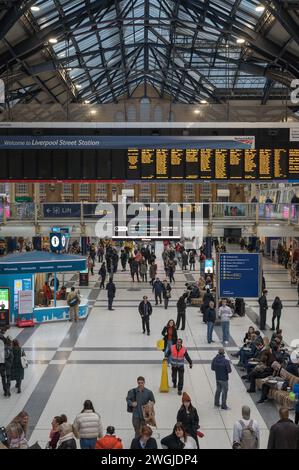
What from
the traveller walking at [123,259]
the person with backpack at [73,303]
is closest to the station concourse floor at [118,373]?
the person with backpack at [73,303]

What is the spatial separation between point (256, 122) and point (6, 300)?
1153cm

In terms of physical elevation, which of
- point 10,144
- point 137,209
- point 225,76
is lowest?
point 137,209

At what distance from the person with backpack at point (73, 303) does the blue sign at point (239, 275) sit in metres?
5.00

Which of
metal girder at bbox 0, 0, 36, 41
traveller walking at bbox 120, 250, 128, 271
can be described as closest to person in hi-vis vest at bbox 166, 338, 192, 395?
metal girder at bbox 0, 0, 36, 41

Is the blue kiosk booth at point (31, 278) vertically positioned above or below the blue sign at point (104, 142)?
below

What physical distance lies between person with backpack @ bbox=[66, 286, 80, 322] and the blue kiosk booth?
245 millimetres

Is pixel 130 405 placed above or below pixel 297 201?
below

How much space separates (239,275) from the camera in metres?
18.7

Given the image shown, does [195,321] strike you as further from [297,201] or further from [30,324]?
[297,201]

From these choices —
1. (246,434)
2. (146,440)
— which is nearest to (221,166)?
(246,434)

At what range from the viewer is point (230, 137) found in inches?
952

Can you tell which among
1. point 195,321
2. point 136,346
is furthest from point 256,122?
point 136,346

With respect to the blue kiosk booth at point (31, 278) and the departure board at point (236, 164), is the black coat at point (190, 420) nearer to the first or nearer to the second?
the blue kiosk booth at point (31, 278)

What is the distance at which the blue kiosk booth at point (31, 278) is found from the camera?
66.6 feet
